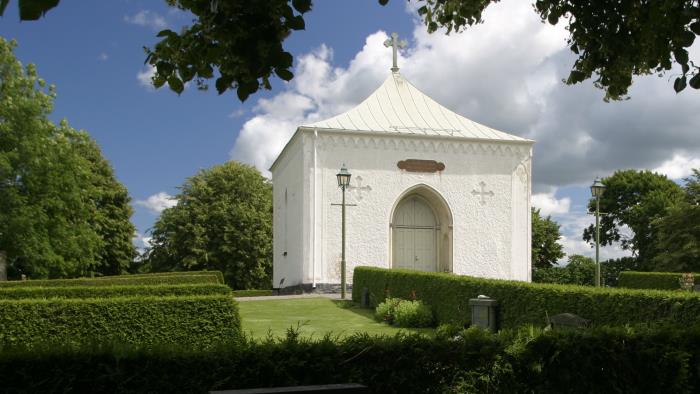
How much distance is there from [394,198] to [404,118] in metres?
3.84

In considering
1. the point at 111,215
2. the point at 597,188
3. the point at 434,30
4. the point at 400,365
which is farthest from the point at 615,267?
the point at 400,365

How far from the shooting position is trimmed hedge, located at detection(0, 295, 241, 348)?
11.5 m

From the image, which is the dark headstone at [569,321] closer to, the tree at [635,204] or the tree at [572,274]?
the tree at [572,274]

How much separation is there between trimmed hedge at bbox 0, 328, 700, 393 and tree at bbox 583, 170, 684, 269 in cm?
3931

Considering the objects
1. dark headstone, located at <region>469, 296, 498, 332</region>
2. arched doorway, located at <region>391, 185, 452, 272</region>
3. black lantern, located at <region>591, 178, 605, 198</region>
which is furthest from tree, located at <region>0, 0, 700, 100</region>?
arched doorway, located at <region>391, 185, 452, 272</region>

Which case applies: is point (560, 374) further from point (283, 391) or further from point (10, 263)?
point (10, 263)

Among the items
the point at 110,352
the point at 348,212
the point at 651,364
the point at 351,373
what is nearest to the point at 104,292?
the point at 110,352

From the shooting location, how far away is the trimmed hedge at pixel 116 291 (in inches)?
530

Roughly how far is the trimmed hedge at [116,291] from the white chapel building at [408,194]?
37.8 feet

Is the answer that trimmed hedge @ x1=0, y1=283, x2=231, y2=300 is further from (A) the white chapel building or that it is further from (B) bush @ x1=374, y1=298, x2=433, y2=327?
(A) the white chapel building

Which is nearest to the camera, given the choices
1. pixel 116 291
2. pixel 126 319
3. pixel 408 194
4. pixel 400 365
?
pixel 400 365

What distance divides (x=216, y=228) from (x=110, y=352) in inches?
1420

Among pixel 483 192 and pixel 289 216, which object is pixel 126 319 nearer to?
pixel 289 216

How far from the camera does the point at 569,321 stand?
402 inches
